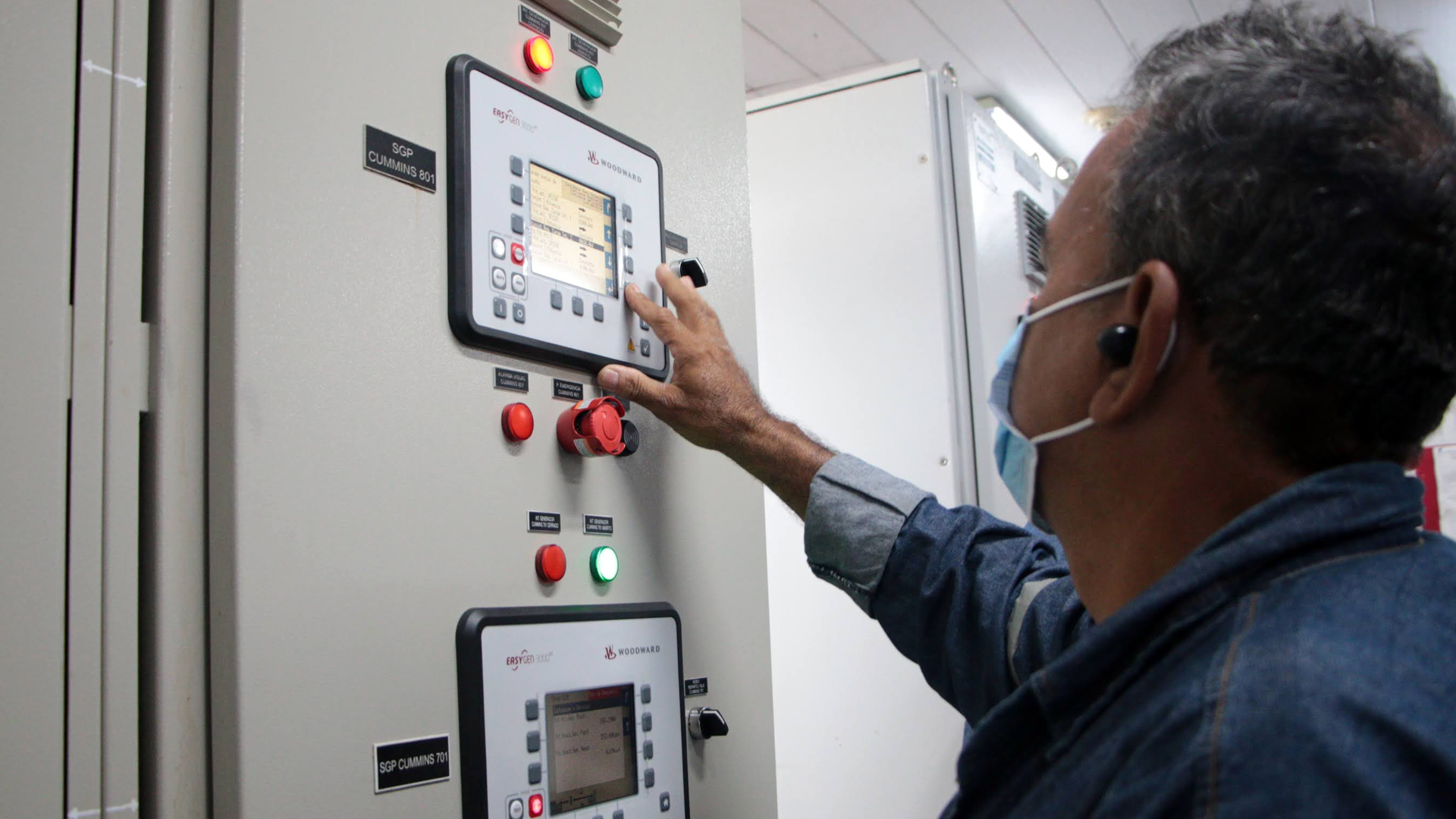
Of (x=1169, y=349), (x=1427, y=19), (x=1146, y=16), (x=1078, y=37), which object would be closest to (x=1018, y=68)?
(x=1078, y=37)

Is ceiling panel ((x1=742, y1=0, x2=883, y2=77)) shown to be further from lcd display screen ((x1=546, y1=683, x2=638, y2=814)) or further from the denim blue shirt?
the denim blue shirt

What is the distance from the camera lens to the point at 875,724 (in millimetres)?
2150

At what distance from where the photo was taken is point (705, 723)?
3.99ft

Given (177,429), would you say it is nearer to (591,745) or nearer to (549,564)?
(549,564)

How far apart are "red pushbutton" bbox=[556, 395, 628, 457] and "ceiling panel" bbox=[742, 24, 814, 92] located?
289cm

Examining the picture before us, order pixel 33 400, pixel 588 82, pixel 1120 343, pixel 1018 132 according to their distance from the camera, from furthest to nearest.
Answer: pixel 1018 132
pixel 588 82
pixel 1120 343
pixel 33 400

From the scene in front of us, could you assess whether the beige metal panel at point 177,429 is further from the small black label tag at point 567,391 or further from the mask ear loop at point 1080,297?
the mask ear loop at point 1080,297

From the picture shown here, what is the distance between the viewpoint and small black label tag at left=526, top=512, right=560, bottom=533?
107cm

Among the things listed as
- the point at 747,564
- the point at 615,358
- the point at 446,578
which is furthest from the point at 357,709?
the point at 747,564

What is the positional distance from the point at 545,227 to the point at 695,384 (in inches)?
9.0

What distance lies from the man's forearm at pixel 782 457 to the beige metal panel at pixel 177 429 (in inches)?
22.0

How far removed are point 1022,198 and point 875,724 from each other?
1250mm

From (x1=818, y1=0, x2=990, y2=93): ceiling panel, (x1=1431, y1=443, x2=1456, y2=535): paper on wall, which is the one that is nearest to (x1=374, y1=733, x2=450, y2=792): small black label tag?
(x1=818, y1=0, x2=990, y2=93): ceiling panel

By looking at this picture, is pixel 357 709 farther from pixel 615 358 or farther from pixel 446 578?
pixel 615 358
